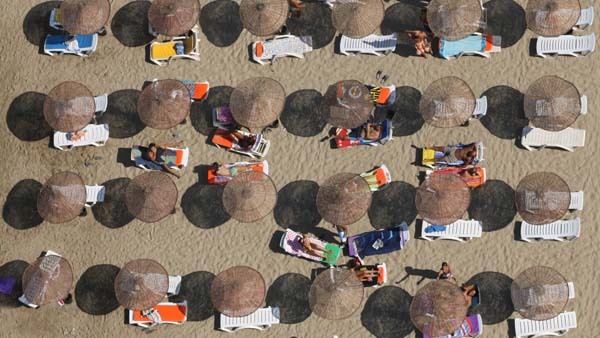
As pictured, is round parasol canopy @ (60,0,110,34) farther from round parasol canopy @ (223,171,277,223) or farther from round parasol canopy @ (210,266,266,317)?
round parasol canopy @ (210,266,266,317)

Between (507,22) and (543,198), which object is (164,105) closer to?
(507,22)

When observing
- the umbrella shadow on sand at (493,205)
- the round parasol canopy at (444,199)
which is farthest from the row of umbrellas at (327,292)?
the round parasol canopy at (444,199)

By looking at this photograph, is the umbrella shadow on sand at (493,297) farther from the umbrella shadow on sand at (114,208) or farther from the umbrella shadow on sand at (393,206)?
the umbrella shadow on sand at (114,208)

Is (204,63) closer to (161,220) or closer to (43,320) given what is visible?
(161,220)

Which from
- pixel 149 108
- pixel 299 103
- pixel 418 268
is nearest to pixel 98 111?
pixel 149 108

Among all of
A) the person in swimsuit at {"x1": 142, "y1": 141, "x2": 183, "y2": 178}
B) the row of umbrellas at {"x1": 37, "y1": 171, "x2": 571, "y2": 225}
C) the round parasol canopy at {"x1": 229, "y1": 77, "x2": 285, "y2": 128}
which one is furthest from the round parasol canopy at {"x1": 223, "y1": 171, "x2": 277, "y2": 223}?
the person in swimsuit at {"x1": 142, "y1": 141, "x2": 183, "y2": 178}
